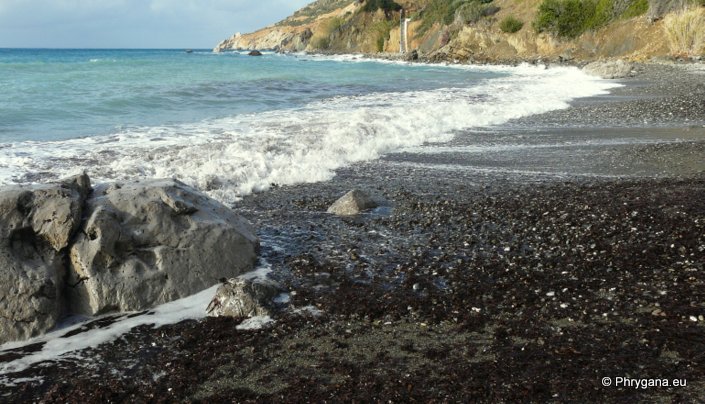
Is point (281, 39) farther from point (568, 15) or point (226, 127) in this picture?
point (226, 127)

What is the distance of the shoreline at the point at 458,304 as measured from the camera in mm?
4121

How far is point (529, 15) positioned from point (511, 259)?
67173 millimetres

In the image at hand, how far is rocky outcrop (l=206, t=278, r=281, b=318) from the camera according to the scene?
523 centimetres

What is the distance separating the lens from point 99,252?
216 inches

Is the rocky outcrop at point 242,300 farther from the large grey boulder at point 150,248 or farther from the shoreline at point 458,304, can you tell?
the large grey boulder at point 150,248

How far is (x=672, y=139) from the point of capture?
12852mm

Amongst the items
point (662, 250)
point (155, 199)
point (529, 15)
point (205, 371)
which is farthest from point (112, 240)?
point (529, 15)

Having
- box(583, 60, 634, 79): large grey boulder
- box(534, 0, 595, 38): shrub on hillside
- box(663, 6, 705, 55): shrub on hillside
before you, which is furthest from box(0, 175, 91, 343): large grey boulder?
box(534, 0, 595, 38): shrub on hillside

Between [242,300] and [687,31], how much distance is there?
150 ft

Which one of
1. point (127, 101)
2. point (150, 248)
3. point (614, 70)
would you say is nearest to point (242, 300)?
point (150, 248)

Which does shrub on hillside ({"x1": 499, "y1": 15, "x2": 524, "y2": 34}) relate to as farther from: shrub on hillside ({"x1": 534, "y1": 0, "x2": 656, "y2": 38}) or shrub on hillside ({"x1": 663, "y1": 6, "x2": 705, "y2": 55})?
shrub on hillside ({"x1": 663, "y1": 6, "x2": 705, "y2": 55})

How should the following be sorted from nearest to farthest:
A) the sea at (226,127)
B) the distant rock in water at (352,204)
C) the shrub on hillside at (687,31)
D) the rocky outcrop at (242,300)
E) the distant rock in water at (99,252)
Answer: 1. the distant rock in water at (99,252)
2. the rocky outcrop at (242,300)
3. the distant rock in water at (352,204)
4. the sea at (226,127)
5. the shrub on hillside at (687,31)

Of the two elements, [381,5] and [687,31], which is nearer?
[687,31]

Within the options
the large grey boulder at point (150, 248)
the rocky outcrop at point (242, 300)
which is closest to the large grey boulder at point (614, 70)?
the large grey boulder at point (150, 248)
